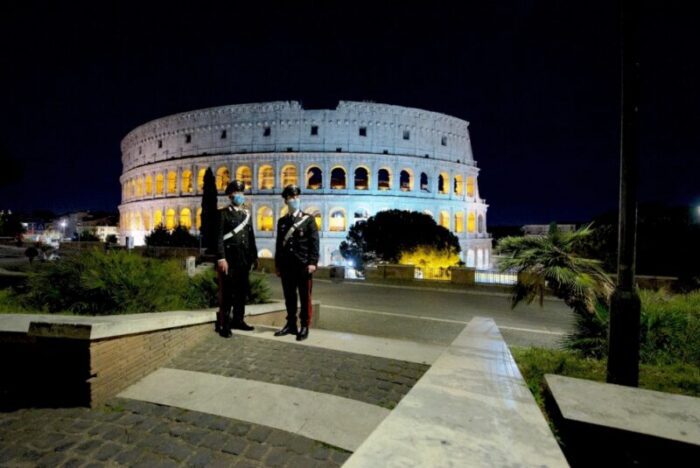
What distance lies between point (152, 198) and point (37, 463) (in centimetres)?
6177

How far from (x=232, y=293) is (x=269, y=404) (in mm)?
2559

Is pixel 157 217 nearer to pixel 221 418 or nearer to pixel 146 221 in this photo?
pixel 146 221

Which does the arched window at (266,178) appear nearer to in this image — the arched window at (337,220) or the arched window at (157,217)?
the arched window at (337,220)

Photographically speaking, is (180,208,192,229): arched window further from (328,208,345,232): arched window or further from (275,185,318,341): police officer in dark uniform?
(275,185,318,341): police officer in dark uniform

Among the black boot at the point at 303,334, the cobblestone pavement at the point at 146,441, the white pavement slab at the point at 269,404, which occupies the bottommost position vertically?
the cobblestone pavement at the point at 146,441

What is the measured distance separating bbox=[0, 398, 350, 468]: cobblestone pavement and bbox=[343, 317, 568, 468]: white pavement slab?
643 mm

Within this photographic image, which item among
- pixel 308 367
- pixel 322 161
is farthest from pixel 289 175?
pixel 308 367

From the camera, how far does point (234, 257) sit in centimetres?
532

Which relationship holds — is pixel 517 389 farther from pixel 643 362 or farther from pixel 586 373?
pixel 643 362

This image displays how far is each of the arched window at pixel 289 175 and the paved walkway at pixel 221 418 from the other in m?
48.5

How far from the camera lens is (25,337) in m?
3.57

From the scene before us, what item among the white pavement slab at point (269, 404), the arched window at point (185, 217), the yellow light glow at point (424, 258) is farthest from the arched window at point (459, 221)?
the white pavement slab at point (269, 404)

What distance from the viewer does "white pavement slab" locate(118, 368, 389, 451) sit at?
2994mm

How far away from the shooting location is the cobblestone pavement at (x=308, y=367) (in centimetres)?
375
